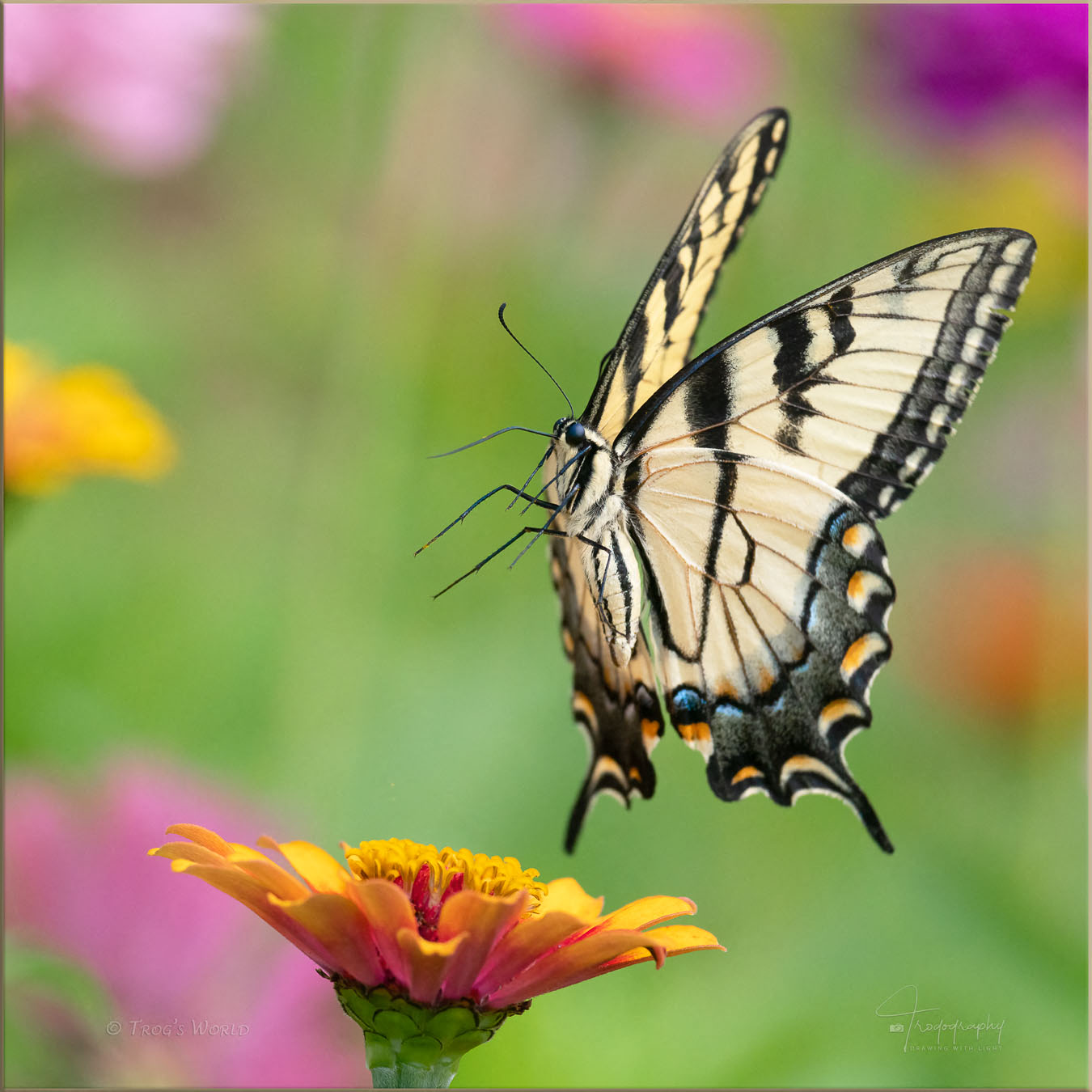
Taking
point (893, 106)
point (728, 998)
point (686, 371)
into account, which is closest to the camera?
point (686, 371)

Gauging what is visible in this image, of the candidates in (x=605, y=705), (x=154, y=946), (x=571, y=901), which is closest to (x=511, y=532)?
(x=605, y=705)

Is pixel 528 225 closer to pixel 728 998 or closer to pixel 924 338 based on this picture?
pixel 924 338

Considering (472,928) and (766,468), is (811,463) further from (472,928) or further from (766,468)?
(472,928)

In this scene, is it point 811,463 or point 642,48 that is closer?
point 811,463

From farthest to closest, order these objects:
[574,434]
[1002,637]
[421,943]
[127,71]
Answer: [1002,637]
[127,71]
[574,434]
[421,943]

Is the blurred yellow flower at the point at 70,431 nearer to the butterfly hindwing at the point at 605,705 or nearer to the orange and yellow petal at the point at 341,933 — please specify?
the butterfly hindwing at the point at 605,705

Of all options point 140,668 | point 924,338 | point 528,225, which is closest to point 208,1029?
point 140,668
